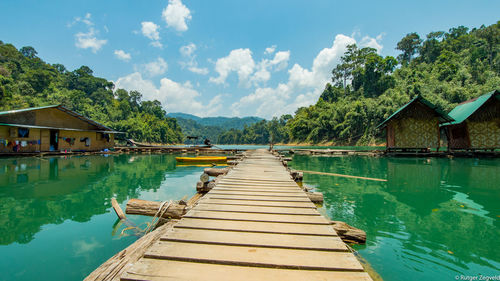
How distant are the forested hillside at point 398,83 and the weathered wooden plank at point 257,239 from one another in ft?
141

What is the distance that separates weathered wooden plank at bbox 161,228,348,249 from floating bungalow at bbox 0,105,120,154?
23.9 m

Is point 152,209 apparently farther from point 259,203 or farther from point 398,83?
point 398,83

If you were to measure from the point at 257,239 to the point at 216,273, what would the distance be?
0.70 meters

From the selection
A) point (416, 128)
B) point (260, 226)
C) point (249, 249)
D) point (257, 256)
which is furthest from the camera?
point (416, 128)

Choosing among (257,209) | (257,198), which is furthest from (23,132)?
(257,209)

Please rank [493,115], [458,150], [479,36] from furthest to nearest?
[479,36] < [458,150] < [493,115]

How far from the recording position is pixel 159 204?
4.08m

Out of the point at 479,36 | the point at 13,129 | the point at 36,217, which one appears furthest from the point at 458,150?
the point at 479,36

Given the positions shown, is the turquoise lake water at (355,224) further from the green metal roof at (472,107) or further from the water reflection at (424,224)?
the green metal roof at (472,107)

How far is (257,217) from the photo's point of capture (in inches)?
119

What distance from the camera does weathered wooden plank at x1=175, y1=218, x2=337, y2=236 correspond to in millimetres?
2545

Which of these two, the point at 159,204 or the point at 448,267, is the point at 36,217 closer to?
the point at 159,204

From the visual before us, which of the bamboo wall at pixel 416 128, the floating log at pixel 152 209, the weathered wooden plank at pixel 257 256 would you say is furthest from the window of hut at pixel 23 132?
the bamboo wall at pixel 416 128

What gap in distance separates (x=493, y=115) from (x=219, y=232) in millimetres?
29070
